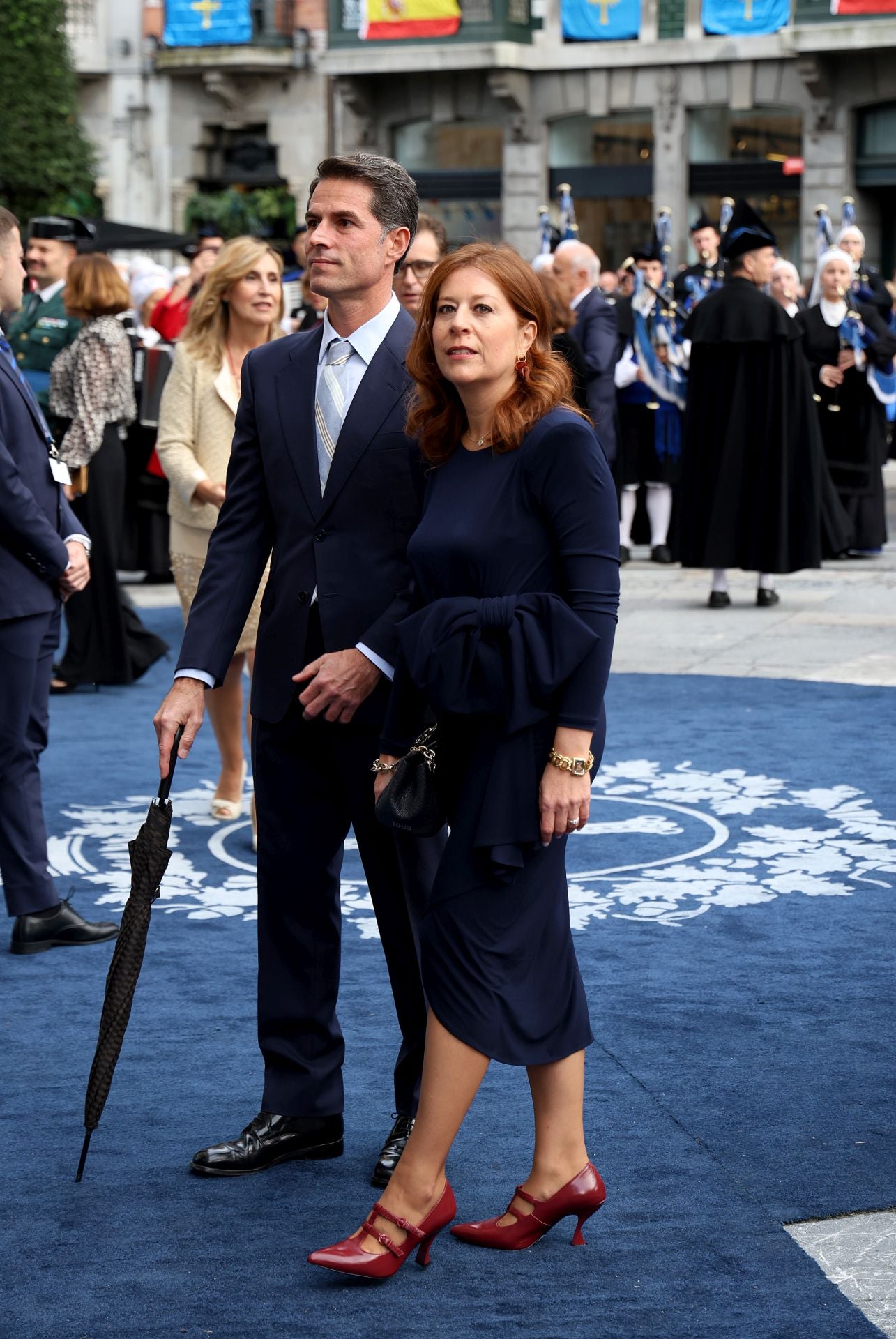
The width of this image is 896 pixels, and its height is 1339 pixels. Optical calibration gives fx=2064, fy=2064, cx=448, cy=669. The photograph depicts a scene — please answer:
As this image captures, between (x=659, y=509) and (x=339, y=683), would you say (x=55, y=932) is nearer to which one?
(x=339, y=683)

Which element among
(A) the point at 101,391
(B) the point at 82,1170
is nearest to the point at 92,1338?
(B) the point at 82,1170

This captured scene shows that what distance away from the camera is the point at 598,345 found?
1202 centimetres

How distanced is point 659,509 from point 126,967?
37.0ft

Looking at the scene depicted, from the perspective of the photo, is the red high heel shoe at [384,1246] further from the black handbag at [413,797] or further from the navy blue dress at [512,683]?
the black handbag at [413,797]

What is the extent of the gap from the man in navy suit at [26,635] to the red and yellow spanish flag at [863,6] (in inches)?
1022

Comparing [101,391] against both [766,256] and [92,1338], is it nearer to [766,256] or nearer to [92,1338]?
[766,256]

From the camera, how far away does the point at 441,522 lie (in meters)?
3.67

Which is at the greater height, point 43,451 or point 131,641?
point 43,451

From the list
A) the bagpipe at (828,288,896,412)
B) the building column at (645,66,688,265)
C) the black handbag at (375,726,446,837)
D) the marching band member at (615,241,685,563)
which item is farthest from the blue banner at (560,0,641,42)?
the black handbag at (375,726,446,837)

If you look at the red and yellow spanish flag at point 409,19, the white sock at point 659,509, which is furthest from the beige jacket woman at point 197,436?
the red and yellow spanish flag at point 409,19

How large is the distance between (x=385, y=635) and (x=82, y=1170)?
1223 millimetres

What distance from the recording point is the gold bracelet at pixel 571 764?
3555mm

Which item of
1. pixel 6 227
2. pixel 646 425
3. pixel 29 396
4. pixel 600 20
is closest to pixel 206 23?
pixel 600 20

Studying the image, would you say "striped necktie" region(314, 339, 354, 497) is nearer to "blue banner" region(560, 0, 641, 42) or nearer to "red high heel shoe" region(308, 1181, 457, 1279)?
"red high heel shoe" region(308, 1181, 457, 1279)
